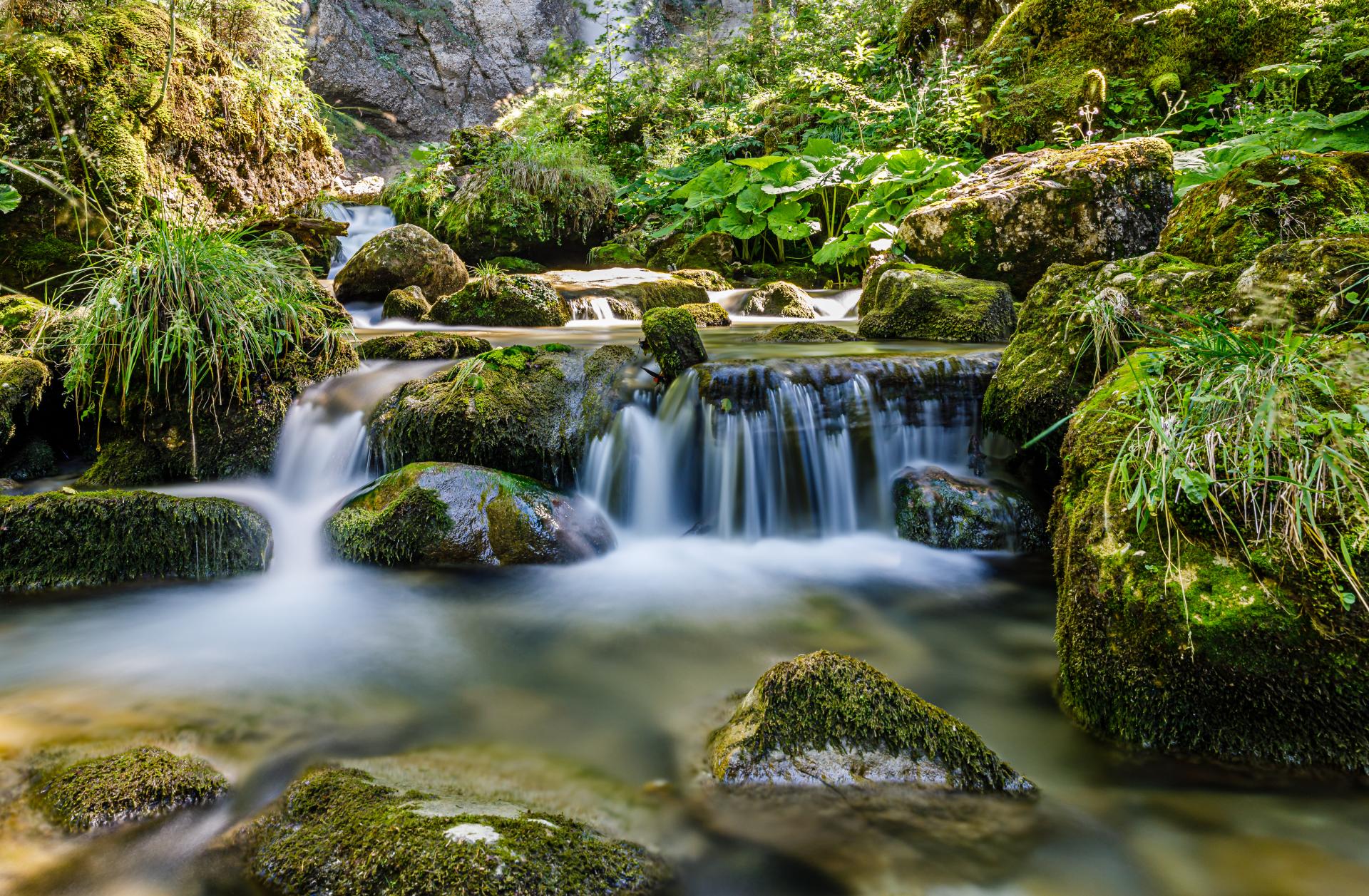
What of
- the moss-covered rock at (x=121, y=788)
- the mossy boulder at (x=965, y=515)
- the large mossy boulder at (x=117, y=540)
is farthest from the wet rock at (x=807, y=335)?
the moss-covered rock at (x=121, y=788)

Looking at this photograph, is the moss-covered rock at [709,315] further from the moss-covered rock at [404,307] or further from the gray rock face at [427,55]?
the gray rock face at [427,55]

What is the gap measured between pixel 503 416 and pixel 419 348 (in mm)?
1431

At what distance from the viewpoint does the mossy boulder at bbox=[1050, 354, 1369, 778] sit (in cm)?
173

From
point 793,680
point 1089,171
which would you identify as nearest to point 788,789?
point 793,680

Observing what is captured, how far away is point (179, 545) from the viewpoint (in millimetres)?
3266

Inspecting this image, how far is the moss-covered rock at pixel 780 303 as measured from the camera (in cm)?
806

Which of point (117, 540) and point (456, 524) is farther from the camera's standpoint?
point (456, 524)

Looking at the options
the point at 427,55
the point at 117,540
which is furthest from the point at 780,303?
the point at 427,55

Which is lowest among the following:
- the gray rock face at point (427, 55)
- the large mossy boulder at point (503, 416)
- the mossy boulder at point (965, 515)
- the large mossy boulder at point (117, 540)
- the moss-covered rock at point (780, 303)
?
the mossy boulder at point (965, 515)

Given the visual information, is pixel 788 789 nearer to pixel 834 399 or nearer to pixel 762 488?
pixel 762 488

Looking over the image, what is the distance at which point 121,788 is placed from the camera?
1.72 m

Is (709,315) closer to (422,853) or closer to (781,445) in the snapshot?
(781,445)

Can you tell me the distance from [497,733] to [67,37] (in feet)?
29.8

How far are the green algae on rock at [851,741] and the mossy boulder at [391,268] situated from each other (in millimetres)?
7842
